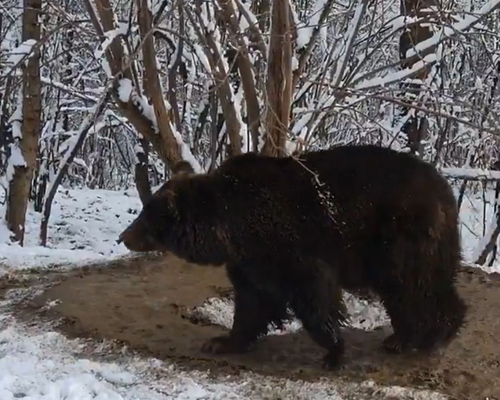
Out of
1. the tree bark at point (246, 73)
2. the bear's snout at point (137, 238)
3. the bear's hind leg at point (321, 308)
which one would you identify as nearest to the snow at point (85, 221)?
the tree bark at point (246, 73)

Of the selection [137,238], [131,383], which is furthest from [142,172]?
[131,383]

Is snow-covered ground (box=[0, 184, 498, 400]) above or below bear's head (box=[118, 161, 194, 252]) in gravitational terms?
below

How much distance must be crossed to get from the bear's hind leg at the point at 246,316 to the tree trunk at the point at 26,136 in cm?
587

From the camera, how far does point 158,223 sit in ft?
15.7

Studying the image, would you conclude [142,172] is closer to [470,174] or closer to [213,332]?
[470,174]

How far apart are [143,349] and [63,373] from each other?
1.91 ft

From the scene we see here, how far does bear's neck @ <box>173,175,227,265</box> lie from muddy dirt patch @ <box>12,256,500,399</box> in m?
0.60

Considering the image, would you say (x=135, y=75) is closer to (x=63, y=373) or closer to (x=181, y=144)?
(x=181, y=144)

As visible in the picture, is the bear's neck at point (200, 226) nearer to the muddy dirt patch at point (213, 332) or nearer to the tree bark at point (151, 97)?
the muddy dirt patch at point (213, 332)

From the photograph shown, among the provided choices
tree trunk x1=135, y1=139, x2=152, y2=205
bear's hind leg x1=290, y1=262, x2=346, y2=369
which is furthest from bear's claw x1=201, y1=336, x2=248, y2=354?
tree trunk x1=135, y1=139, x2=152, y2=205

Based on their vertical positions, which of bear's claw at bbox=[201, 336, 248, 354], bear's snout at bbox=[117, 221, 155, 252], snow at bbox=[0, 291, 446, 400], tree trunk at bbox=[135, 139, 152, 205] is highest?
tree trunk at bbox=[135, 139, 152, 205]

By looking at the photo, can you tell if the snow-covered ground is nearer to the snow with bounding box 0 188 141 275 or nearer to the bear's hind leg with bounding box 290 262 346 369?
the bear's hind leg with bounding box 290 262 346 369

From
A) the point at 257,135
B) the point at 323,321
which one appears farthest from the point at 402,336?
the point at 257,135

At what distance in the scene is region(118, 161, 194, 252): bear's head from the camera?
15.5 ft
